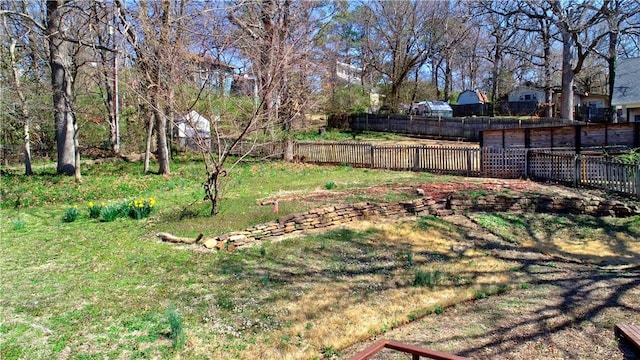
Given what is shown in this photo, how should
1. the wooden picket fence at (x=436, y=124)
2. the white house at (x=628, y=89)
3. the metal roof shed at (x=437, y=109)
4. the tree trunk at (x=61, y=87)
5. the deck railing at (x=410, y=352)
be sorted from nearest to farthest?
Result: the deck railing at (x=410, y=352) → the tree trunk at (x=61, y=87) → the white house at (x=628, y=89) → the wooden picket fence at (x=436, y=124) → the metal roof shed at (x=437, y=109)

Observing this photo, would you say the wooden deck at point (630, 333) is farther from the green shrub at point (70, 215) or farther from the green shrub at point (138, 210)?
the green shrub at point (70, 215)

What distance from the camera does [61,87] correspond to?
597 inches

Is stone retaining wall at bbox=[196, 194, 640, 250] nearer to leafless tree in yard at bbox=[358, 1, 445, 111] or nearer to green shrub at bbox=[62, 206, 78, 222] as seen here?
green shrub at bbox=[62, 206, 78, 222]

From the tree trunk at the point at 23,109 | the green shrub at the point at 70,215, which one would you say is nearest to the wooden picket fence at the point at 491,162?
the tree trunk at the point at 23,109

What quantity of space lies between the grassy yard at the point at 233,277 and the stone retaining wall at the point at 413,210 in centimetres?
35

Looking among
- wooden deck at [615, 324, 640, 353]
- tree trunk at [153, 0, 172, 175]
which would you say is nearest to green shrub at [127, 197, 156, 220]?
tree trunk at [153, 0, 172, 175]

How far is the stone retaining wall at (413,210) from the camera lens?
813cm

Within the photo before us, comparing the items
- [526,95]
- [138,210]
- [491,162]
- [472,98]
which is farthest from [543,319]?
[472,98]

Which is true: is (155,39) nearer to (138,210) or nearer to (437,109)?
(138,210)

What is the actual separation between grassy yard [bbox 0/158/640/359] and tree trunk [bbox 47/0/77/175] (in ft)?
15.2

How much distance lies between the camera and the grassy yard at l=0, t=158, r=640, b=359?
4.77 m

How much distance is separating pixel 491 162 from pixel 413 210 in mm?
7534

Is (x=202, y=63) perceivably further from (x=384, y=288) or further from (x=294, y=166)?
(x=294, y=166)

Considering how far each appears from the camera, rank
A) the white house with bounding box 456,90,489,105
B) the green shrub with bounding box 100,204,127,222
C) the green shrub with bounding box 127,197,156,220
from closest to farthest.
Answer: the green shrub with bounding box 100,204,127,222 < the green shrub with bounding box 127,197,156,220 < the white house with bounding box 456,90,489,105
